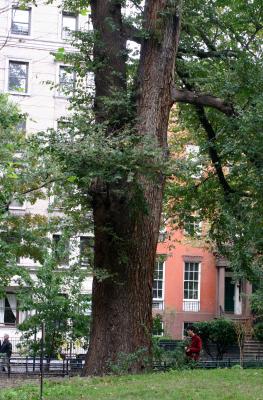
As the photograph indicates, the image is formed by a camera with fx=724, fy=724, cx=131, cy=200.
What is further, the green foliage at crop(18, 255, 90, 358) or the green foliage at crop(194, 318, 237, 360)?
the green foliage at crop(194, 318, 237, 360)

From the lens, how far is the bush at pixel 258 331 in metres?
32.9

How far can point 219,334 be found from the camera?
34.1 meters

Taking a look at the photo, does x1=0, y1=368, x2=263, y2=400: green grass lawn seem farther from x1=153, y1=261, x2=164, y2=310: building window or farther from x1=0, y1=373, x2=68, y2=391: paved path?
x1=153, y1=261, x2=164, y2=310: building window

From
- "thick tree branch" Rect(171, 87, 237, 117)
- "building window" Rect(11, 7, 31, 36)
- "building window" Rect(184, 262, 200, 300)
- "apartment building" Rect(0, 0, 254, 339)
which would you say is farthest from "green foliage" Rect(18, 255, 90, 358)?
"building window" Rect(11, 7, 31, 36)

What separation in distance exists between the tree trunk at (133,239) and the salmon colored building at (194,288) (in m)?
26.3

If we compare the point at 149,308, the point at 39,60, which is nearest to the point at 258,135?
the point at 149,308

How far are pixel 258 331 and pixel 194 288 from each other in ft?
27.6

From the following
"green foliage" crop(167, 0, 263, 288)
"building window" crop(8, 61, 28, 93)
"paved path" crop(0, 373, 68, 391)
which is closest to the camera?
"paved path" crop(0, 373, 68, 391)

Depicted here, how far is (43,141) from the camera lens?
1343 cm

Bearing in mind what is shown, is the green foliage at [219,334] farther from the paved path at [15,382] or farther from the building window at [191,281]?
the paved path at [15,382]

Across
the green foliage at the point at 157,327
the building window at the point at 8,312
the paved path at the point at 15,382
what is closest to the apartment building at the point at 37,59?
the building window at the point at 8,312

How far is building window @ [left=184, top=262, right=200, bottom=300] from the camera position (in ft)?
137

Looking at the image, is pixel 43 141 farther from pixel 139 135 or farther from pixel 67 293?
pixel 67 293

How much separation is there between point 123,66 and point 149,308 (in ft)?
16.8
